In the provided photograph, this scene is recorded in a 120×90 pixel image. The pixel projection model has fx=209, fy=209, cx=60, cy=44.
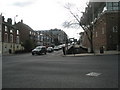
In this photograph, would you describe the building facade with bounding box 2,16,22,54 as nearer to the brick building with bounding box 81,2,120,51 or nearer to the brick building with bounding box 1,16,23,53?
the brick building with bounding box 1,16,23,53

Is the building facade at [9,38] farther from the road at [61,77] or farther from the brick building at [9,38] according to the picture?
the road at [61,77]

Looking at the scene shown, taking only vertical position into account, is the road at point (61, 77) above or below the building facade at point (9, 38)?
below

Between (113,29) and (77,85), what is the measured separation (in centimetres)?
3774

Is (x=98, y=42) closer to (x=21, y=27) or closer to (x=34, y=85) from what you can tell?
(x=21, y=27)

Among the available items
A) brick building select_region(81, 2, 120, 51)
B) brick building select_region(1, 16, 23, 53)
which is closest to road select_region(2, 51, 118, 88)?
brick building select_region(81, 2, 120, 51)

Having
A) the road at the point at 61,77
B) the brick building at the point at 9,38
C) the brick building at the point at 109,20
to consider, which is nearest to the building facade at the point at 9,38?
the brick building at the point at 9,38

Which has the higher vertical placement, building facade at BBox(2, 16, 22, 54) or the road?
building facade at BBox(2, 16, 22, 54)

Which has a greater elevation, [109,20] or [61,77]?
[109,20]

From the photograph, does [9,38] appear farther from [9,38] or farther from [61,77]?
[61,77]

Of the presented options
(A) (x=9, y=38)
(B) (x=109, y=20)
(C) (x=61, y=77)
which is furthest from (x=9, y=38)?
(C) (x=61, y=77)

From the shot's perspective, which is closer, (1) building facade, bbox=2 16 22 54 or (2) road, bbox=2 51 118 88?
(2) road, bbox=2 51 118 88

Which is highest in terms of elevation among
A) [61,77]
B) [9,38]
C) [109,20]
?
[109,20]

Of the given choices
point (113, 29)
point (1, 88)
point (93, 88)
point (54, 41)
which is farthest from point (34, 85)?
point (54, 41)

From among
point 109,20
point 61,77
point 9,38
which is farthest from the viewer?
point 9,38
